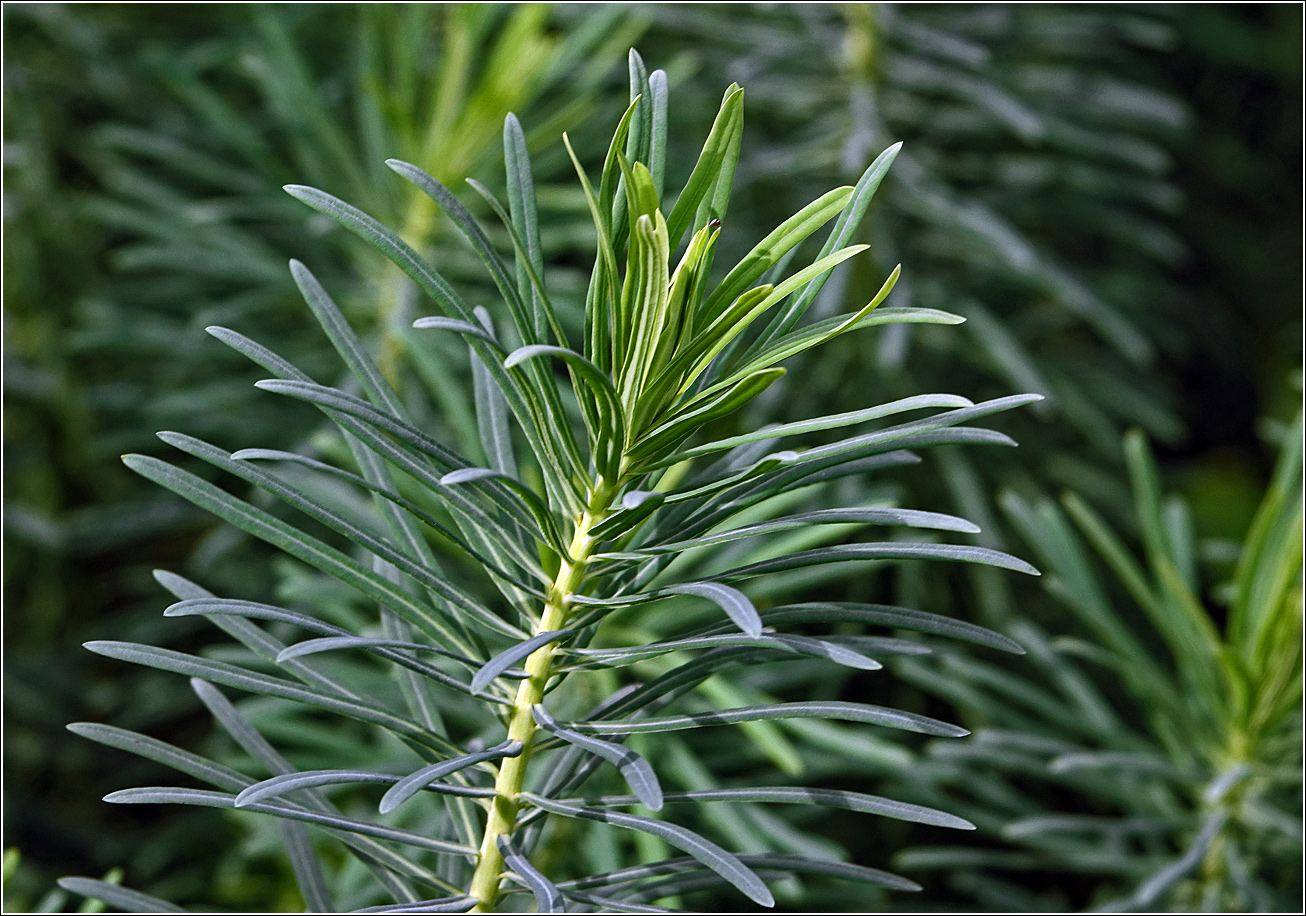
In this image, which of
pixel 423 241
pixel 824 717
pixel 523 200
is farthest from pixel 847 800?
pixel 423 241

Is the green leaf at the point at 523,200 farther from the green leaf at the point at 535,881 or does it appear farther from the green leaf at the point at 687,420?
the green leaf at the point at 535,881

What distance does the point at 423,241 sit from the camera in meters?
0.88

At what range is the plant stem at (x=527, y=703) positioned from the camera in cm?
40

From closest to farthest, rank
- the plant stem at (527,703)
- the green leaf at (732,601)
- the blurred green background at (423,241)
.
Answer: the green leaf at (732,601)
the plant stem at (527,703)
the blurred green background at (423,241)

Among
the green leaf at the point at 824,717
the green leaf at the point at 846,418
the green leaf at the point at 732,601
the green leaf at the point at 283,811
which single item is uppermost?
the green leaf at the point at 846,418

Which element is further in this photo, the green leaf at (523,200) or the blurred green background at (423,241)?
the blurred green background at (423,241)

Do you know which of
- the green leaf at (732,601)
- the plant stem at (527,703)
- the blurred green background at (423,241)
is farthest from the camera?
the blurred green background at (423,241)

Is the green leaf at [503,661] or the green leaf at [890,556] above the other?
the green leaf at [890,556]

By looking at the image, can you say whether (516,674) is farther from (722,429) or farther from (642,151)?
(722,429)

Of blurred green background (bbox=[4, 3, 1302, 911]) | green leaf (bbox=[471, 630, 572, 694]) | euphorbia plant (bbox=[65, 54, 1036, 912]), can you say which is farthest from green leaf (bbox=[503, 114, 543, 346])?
blurred green background (bbox=[4, 3, 1302, 911])

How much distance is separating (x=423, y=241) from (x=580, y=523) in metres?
0.54

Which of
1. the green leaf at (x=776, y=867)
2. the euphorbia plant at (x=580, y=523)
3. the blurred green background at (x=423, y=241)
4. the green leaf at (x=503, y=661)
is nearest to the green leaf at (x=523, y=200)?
the euphorbia plant at (x=580, y=523)

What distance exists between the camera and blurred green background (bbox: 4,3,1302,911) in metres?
0.84

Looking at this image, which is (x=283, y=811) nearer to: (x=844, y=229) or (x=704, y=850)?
(x=704, y=850)
